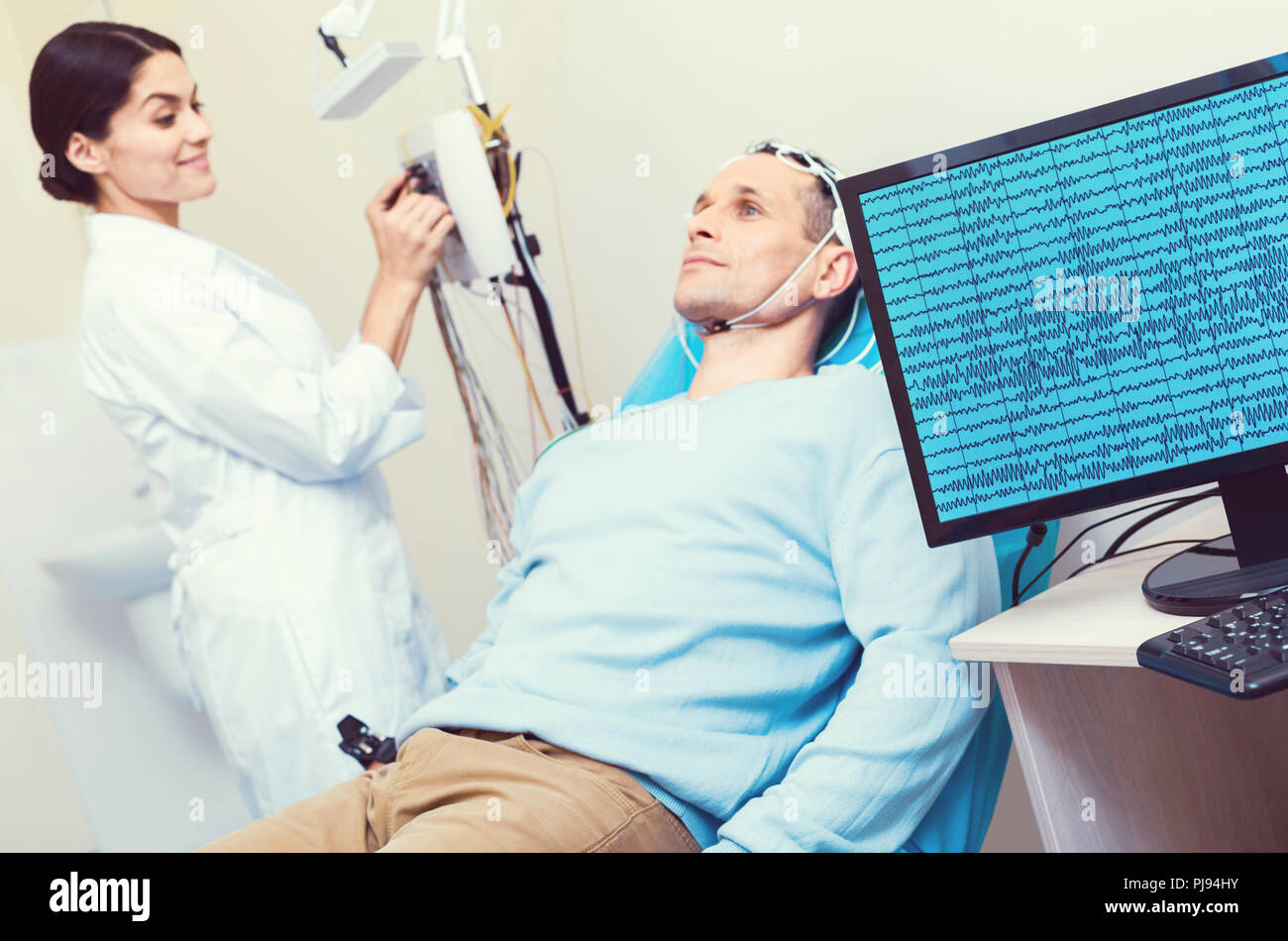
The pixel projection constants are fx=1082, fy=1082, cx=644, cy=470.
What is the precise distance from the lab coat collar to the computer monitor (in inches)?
43.6

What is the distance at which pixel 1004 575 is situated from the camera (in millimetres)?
1205

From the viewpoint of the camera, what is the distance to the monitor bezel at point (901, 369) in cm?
90

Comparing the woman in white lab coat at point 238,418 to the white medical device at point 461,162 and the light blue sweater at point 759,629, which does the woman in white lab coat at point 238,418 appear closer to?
the white medical device at point 461,162

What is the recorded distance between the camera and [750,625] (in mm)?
1125

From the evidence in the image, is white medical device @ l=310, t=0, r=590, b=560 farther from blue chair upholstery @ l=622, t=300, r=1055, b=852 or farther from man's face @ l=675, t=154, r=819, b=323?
blue chair upholstery @ l=622, t=300, r=1055, b=852

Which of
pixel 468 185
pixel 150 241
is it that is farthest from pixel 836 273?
pixel 150 241

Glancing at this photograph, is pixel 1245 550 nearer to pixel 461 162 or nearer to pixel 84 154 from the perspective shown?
pixel 461 162

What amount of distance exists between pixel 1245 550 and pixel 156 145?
1544 mm

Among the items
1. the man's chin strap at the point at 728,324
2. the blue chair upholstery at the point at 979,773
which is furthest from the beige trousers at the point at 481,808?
the man's chin strap at the point at 728,324

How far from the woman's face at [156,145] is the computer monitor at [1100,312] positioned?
116cm

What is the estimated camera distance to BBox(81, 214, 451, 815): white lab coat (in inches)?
61.3
